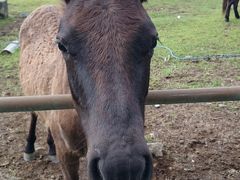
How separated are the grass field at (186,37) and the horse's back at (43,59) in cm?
70

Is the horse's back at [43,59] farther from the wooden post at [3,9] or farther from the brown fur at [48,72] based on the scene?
the wooden post at [3,9]

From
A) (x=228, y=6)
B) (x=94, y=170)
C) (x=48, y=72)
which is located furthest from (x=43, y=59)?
(x=228, y=6)

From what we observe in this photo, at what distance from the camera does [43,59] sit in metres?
3.56

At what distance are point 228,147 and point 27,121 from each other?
2.37m

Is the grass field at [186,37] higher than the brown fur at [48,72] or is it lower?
lower

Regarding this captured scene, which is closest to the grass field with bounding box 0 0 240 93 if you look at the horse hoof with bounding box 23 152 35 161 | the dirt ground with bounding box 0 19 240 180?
the dirt ground with bounding box 0 19 240 180

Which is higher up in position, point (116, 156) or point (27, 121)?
point (116, 156)

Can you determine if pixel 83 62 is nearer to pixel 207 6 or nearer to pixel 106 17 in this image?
pixel 106 17

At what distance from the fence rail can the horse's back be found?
28cm

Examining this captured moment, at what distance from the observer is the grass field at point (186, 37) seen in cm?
603

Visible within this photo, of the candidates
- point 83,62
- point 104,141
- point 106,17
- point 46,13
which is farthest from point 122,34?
point 46,13

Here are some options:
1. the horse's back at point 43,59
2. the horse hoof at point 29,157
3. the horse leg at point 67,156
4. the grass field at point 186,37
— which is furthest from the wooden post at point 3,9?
the horse leg at point 67,156

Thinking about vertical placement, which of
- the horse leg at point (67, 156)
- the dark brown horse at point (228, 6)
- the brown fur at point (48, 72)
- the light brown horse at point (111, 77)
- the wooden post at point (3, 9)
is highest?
the light brown horse at point (111, 77)

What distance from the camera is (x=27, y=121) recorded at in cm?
474
